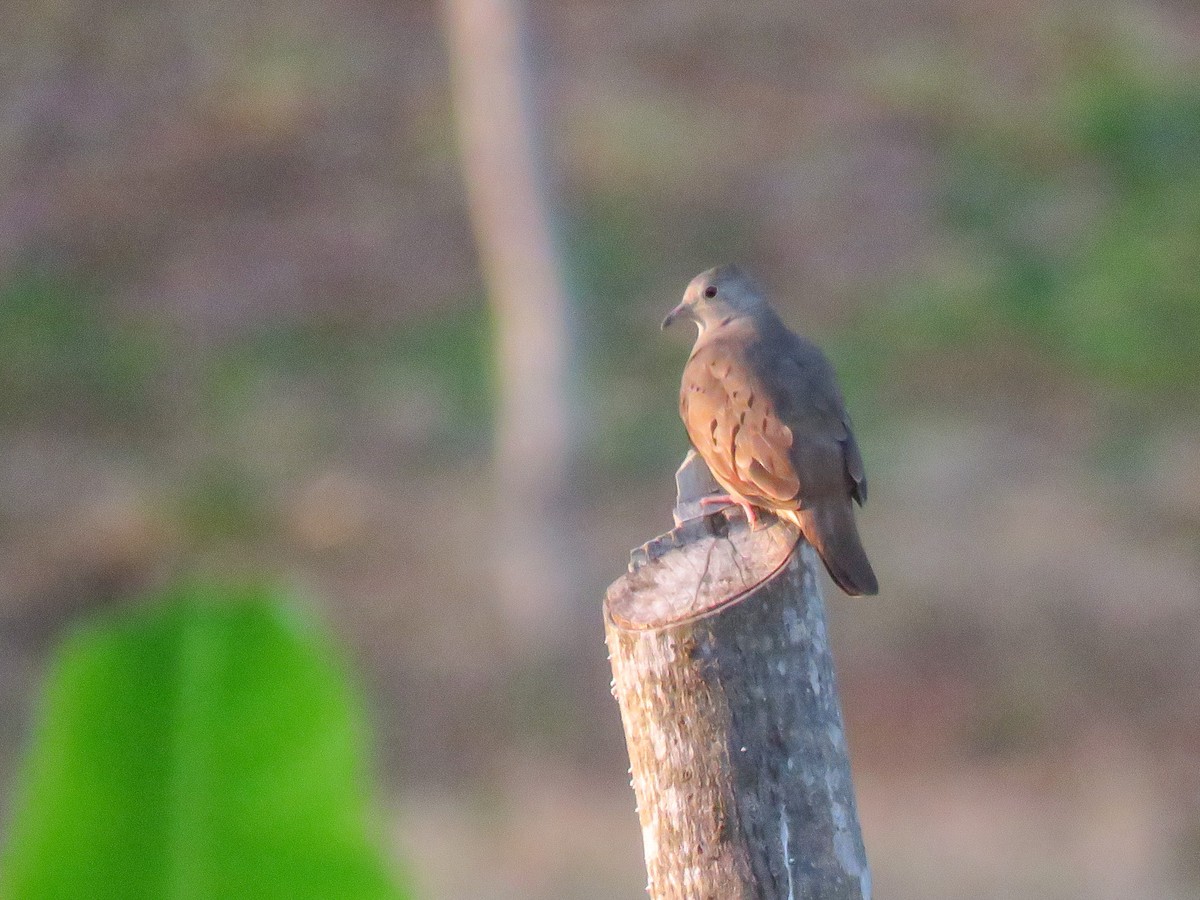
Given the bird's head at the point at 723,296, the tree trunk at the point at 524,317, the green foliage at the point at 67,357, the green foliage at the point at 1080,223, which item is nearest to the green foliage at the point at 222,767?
the bird's head at the point at 723,296

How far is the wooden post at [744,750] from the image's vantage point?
266cm

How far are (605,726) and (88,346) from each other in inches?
270

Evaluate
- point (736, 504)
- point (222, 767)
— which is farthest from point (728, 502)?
point (222, 767)

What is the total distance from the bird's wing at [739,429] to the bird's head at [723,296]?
475mm

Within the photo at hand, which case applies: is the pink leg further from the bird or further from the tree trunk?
the tree trunk

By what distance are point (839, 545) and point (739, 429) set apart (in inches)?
16.3

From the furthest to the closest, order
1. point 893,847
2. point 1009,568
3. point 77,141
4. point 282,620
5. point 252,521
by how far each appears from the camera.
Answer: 1. point 77,141
2. point 252,521
3. point 1009,568
4. point 893,847
5. point 282,620

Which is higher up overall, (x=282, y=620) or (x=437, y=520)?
(x=437, y=520)

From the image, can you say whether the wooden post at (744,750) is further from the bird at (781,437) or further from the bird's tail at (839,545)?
the bird's tail at (839,545)

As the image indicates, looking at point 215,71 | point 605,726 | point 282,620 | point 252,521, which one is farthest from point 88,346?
point 282,620

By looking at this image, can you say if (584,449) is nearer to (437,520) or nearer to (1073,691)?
(437,520)

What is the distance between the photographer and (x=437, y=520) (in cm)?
1348

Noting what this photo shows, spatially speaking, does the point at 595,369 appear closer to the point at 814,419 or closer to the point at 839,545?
the point at 814,419

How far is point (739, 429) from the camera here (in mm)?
3850
